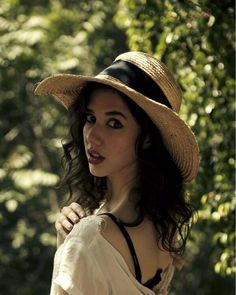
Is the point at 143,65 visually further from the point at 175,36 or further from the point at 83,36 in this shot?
the point at 83,36

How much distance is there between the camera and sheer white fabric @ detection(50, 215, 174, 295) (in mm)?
1833

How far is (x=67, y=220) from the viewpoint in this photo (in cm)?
208

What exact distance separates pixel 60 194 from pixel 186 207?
19.7 ft

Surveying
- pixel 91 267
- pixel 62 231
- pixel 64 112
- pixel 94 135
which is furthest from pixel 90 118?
pixel 64 112

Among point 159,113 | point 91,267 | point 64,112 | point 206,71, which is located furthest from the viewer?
point 64,112

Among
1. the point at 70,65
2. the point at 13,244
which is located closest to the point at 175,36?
the point at 70,65

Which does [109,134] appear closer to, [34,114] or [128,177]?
[128,177]

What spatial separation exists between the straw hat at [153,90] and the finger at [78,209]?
30 centimetres

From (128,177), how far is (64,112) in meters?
5.89

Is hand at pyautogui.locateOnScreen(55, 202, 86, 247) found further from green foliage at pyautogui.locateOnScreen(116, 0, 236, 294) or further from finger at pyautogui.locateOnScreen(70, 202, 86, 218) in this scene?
green foliage at pyautogui.locateOnScreen(116, 0, 236, 294)

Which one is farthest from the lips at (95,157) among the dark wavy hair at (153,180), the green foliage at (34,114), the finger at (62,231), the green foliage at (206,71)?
the green foliage at (34,114)

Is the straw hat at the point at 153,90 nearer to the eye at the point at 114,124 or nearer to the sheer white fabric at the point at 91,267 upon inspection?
the eye at the point at 114,124

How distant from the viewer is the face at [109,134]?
199 centimetres

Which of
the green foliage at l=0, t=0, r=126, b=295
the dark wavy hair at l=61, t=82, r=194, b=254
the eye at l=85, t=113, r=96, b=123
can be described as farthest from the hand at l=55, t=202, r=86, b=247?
the green foliage at l=0, t=0, r=126, b=295
